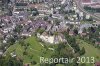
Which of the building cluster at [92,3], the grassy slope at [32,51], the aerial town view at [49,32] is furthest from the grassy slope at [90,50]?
the building cluster at [92,3]

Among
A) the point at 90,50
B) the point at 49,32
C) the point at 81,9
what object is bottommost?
the point at 81,9

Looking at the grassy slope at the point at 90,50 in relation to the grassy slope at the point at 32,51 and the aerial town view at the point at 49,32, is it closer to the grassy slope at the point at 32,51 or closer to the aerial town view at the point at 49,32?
the aerial town view at the point at 49,32

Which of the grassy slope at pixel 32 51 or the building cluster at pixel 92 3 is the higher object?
the grassy slope at pixel 32 51

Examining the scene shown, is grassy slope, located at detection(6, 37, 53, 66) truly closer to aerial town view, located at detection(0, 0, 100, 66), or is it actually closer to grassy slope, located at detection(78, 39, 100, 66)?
aerial town view, located at detection(0, 0, 100, 66)

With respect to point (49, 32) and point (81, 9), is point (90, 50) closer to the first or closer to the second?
point (49, 32)

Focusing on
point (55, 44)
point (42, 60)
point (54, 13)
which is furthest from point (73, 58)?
point (54, 13)

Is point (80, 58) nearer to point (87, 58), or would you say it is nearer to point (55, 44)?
point (87, 58)

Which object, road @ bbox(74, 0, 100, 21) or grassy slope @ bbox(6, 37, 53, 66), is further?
road @ bbox(74, 0, 100, 21)

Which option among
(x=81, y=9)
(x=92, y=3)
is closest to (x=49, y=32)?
(x=81, y=9)

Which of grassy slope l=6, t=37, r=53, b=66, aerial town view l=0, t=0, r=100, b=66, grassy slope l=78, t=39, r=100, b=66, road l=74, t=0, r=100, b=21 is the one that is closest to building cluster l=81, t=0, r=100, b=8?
aerial town view l=0, t=0, r=100, b=66
